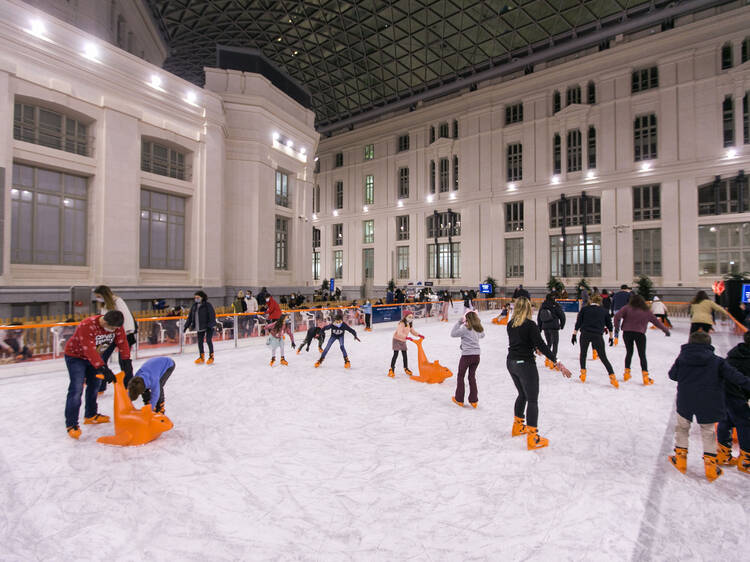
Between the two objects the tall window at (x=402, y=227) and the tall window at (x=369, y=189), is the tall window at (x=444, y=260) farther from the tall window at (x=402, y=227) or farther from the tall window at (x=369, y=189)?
the tall window at (x=369, y=189)

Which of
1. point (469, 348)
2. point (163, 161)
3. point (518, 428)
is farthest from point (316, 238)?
point (518, 428)

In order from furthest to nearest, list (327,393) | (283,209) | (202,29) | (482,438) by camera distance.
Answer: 1. (202,29)
2. (283,209)
3. (327,393)
4. (482,438)

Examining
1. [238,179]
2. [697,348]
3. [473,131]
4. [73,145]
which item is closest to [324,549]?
[697,348]

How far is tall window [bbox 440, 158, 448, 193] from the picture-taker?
123 feet

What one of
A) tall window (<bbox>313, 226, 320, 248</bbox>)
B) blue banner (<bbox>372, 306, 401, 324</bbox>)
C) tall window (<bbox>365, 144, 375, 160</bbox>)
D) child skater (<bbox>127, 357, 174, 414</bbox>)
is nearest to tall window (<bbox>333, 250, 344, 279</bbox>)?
tall window (<bbox>313, 226, 320, 248</bbox>)

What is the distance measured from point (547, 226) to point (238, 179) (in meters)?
24.2

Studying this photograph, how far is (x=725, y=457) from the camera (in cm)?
391

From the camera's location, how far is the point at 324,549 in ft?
8.73

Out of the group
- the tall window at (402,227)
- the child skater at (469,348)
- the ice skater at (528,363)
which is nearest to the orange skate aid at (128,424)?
the child skater at (469,348)

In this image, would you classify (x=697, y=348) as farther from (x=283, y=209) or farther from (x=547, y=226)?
(x=547, y=226)

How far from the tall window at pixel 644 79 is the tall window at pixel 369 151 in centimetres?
2394

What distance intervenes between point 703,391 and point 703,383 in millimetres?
77

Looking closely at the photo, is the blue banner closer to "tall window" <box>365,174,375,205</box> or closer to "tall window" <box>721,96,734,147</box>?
"tall window" <box>721,96,734,147</box>

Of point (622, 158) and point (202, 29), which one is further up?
point (202, 29)
